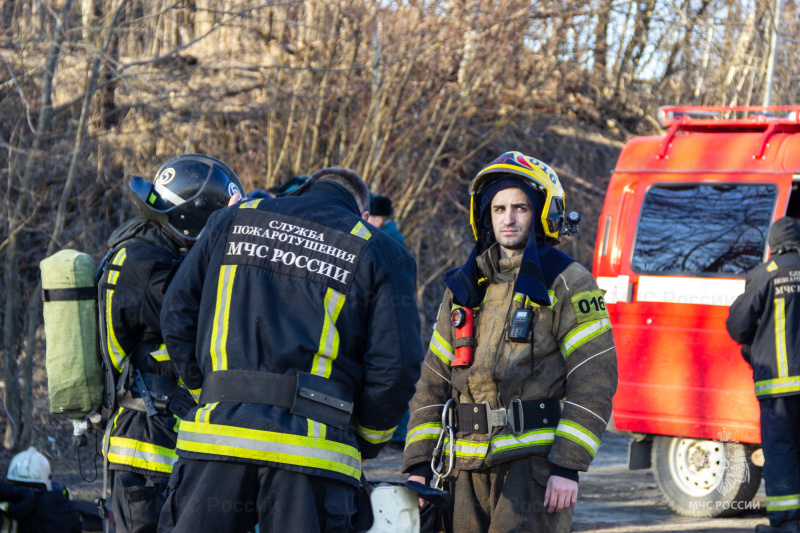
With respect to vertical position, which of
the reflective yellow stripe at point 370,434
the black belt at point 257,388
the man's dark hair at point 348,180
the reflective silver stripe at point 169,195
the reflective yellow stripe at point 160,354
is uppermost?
the reflective silver stripe at point 169,195

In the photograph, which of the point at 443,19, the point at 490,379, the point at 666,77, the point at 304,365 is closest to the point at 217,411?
the point at 304,365

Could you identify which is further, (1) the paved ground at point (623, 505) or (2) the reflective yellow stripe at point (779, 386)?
(1) the paved ground at point (623, 505)

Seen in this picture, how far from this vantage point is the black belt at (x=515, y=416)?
11.4 feet

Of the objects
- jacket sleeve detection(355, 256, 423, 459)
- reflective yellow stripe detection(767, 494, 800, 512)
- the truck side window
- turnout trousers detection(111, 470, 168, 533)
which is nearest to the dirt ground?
reflective yellow stripe detection(767, 494, 800, 512)

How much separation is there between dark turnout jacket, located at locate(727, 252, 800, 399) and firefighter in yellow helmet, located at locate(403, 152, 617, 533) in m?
3.12

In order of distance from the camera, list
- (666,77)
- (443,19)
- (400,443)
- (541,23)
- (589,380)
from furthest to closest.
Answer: (666,77) → (541,23) → (443,19) → (400,443) → (589,380)

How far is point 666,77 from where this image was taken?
15586mm

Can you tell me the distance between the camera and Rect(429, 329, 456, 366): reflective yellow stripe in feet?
12.3

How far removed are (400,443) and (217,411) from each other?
544cm

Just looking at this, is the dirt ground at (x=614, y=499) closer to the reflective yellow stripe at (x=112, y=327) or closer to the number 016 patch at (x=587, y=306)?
the reflective yellow stripe at (x=112, y=327)

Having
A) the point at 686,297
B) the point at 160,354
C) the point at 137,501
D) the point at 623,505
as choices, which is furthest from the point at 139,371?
the point at 623,505

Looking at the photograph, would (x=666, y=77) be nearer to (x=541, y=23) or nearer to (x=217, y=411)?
(x=541, y=23)

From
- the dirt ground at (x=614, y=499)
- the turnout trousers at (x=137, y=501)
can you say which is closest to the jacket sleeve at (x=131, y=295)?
the turnout trousers at (x=137, y=501)

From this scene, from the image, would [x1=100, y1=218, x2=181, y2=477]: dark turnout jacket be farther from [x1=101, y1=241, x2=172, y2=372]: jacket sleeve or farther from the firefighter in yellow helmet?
the firefighter in yellow helmet
